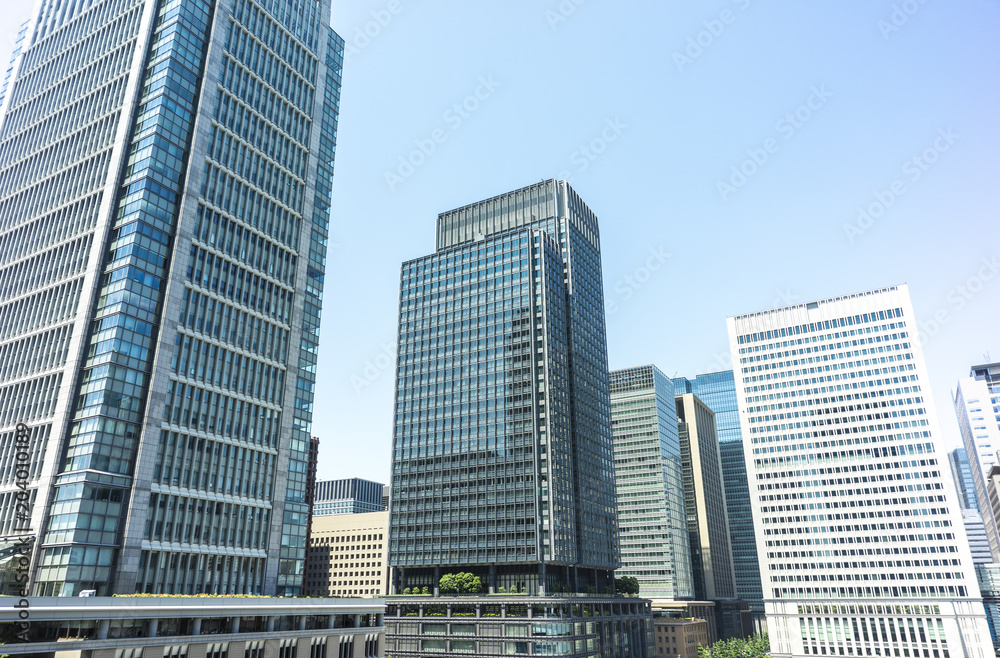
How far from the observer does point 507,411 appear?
153 m

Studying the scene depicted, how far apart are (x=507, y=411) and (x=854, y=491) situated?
98.0 m

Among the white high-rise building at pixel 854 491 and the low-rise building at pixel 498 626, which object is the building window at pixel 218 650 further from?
the white high-rise building at pixel 854 491

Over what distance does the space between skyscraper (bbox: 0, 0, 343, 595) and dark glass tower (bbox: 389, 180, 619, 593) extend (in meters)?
61.3

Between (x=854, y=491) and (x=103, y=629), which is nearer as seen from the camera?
(x=103, y=629)

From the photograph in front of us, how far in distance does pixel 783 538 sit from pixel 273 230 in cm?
15554

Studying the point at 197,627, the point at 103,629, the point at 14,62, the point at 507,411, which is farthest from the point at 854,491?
the point at 14,62

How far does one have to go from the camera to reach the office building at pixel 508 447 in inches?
5512

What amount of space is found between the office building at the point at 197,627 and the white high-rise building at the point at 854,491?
131 metres

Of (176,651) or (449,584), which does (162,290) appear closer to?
(176,651)

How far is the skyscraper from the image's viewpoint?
73750 mm

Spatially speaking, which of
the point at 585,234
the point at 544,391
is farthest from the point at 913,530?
the point at 585,234

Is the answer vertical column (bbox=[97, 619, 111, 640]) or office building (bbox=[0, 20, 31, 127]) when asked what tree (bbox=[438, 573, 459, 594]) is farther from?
office building (bbox=[0, 20, 31, 127])

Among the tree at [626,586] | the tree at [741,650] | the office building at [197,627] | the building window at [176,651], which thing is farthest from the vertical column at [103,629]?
the tree at [741,650]

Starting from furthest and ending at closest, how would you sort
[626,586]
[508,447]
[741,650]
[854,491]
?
[741,650] → [854,491] → [626,586] → [508,447]
